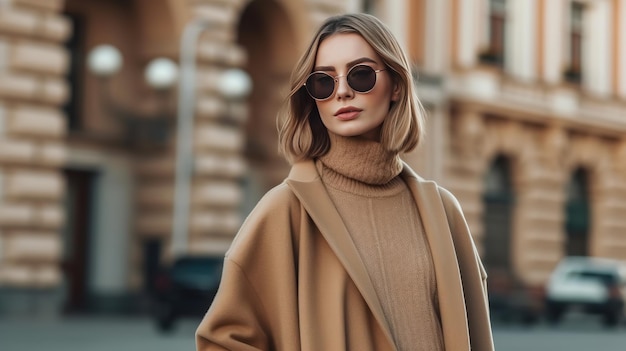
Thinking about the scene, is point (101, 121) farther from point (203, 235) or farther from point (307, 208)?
point (307, 208)

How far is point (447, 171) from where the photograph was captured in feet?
106

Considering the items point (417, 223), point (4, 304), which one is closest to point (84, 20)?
point (4, 304)

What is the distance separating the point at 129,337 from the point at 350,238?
14.9 meters

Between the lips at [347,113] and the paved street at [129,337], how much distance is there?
459 inches

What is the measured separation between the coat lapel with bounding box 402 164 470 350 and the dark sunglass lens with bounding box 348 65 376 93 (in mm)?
307

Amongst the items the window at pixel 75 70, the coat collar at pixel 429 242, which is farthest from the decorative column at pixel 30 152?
the coat collar at pixel 429 242

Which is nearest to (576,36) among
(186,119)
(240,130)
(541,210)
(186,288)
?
(541,210)

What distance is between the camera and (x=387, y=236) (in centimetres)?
300

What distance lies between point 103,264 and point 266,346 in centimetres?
2278

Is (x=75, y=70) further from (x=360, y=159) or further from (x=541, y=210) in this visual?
→ (x=360, y=159)

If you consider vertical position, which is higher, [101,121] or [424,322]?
[101,121]

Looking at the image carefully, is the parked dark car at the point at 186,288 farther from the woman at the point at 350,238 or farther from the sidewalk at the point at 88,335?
the woman at the point at 350,238

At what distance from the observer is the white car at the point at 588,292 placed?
30.6m

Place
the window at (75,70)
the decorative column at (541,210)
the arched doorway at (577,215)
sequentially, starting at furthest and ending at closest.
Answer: the arched doorway at (577,215)
the decorative column at (541,210)
the window at (75,70)
